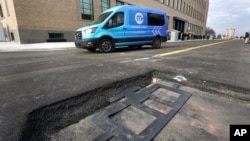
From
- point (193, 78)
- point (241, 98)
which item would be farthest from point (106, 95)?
point (241, 98)

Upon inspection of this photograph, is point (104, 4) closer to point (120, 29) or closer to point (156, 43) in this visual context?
point (156, 43)

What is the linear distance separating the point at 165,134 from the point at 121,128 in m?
0.42

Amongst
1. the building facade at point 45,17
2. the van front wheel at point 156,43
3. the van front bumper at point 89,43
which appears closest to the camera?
the van front bumper at point 89,43

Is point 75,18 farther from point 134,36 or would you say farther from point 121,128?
point 121,128

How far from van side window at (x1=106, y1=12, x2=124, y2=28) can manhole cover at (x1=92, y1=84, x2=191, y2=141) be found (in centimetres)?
561

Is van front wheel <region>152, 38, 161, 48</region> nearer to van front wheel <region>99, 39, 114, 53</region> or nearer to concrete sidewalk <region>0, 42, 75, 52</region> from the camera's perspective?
van front wheel <region>99, 39, 114, 53</region>

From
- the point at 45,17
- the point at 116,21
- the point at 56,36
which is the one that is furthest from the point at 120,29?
the point at 56,36

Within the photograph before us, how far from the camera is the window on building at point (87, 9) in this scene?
51.5 feet

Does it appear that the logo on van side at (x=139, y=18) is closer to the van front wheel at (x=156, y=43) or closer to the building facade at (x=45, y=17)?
the van front wheel at (x=156, y=43)

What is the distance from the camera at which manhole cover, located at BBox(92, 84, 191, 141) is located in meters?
1.37

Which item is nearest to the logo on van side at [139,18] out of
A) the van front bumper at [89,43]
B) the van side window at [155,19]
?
the van side window at [155,19]

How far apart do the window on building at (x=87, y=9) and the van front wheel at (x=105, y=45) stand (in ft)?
33.5

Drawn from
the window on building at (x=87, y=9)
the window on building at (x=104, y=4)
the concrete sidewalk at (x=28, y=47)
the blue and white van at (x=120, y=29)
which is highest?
the window on building at (x=104, y=4)

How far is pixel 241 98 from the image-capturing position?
7.16 feet
